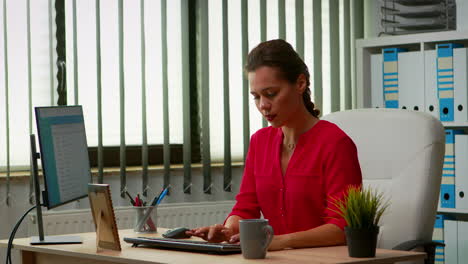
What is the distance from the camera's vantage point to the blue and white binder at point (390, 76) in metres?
3.88

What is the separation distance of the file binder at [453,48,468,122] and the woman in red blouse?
1618mm

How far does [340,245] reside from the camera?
1.97 meters

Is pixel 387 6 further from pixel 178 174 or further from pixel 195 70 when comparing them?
pixel 178 174

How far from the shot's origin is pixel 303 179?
7.04ft

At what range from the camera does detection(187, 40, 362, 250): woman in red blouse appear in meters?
2.09

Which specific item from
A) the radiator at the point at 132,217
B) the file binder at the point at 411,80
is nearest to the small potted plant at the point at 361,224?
the radiator at the point at 132,217

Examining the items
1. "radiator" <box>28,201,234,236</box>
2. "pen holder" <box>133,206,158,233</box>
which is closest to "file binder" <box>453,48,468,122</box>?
"radiator" <box>28,201,234,236</box>

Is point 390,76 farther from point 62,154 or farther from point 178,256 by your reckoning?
point 178,256

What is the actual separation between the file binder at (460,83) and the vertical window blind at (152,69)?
781 mm

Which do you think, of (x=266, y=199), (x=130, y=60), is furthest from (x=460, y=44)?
(x=266, y=199)

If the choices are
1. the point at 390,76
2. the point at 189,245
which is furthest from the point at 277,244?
the point at 390,76

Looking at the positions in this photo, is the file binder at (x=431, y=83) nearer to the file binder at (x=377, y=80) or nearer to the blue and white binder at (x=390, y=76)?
the blue and white binder at (x=390, y=76)

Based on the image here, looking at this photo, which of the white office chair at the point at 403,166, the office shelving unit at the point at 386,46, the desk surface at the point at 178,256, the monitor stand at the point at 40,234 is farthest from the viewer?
the office shelving unit at the point at 386,46

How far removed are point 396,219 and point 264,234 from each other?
761 millimetres
